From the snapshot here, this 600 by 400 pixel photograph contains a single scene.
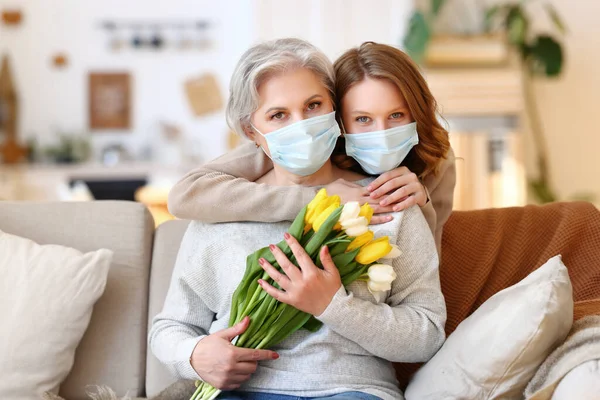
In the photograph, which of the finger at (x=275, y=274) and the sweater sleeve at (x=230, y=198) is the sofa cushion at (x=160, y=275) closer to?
the sweater sleeve at (x=230, y=198)

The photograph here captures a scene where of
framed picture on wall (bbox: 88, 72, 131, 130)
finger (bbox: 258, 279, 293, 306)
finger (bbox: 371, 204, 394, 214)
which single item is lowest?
framed picture on wall (bbox: 88, 72, 131, 130)

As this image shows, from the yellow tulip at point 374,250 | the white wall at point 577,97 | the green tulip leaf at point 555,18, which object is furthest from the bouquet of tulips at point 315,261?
the white wall at point 577,97

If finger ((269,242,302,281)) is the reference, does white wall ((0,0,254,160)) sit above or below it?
below

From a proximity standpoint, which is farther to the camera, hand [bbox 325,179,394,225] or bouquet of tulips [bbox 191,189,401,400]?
hand [bbox 325,179,394,225]

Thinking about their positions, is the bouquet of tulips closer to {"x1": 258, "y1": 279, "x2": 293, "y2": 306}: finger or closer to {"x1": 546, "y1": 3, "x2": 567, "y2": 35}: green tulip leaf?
{"x1": 258, "y1": 279, "x2": 293, "y2": 306}: finger

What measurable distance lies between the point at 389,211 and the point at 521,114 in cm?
371

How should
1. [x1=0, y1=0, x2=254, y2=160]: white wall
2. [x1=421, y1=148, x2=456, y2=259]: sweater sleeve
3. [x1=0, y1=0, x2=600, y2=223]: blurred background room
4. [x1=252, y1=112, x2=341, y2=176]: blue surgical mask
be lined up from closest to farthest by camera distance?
[x1=252, y1=112, x2=341, y2=176]: blue surgical mask < [x1=421, y1=148, x2=456, y2=259]: sweater sleeve < [x1=0, y1=0, x2=600, y2=223]: blurred background room < [x1=0, y1=0, x2=254, y2=160]: white wall

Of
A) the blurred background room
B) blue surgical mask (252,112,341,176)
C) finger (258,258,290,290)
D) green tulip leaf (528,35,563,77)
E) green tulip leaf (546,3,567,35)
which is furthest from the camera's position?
green tulip leaf (528,35,563,77)

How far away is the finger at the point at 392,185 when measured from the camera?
1625 mm

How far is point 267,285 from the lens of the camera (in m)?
1.51

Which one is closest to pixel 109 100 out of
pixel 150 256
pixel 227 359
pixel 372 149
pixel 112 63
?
pixel 112 63

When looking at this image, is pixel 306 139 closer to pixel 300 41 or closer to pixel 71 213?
pixel 300 41

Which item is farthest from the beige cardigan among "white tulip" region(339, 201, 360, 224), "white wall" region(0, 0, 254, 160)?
"white wall" region(0, 0, 254, 160)

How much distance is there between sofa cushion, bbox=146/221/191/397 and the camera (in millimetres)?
1967
